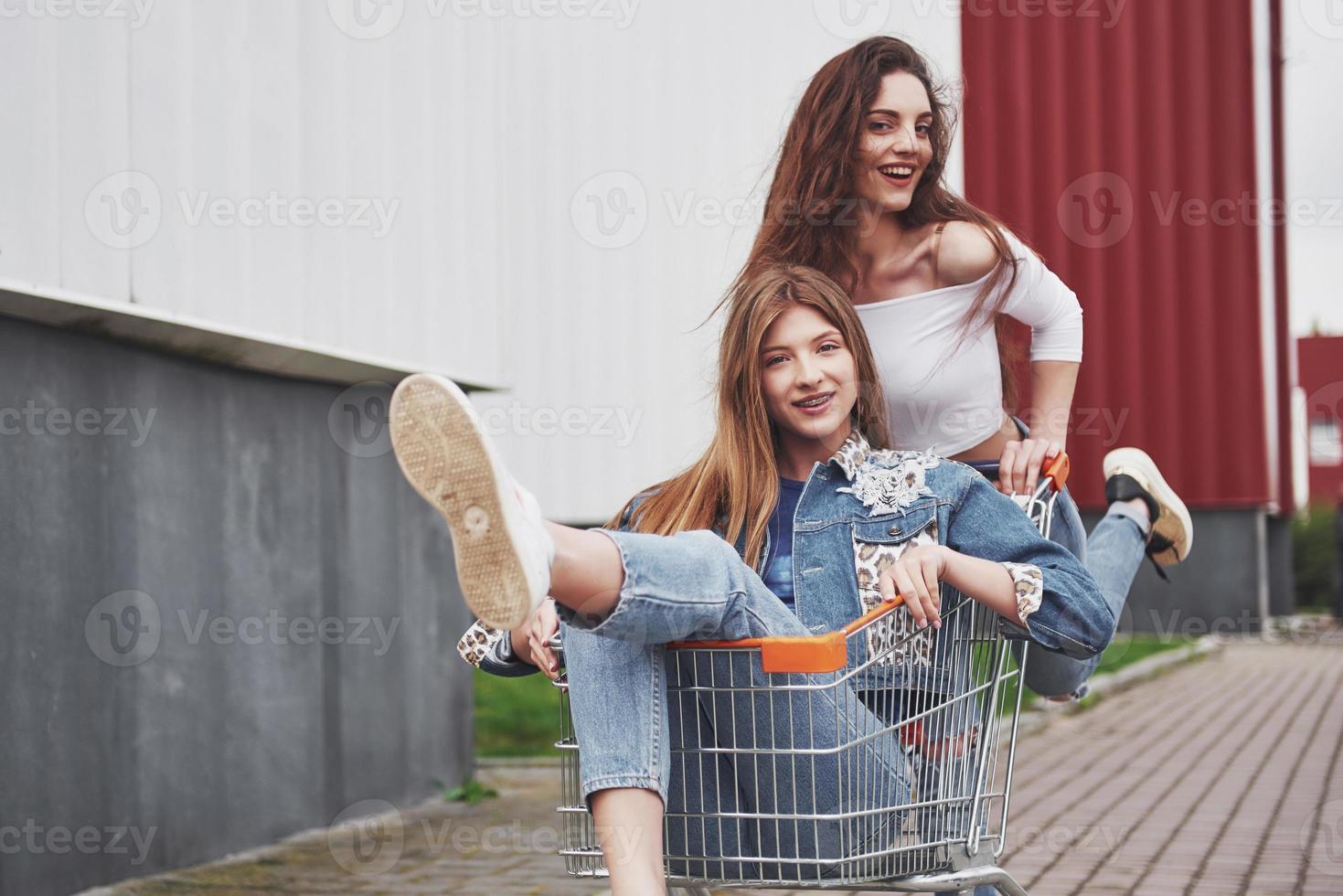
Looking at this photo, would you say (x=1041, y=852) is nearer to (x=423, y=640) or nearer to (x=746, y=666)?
(x=423, y=640)

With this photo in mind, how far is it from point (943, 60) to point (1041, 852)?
206 inches

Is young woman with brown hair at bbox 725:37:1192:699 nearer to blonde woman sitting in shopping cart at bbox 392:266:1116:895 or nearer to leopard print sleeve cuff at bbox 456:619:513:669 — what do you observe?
blonde woman sitting in shopping cart at bbox 392:266:1116:895

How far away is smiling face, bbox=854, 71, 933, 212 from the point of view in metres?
3.24

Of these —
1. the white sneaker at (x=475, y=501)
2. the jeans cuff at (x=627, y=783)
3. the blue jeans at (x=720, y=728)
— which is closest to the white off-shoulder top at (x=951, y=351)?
the blue jeans at (x=720, y=728)

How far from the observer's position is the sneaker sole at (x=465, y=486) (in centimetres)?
211

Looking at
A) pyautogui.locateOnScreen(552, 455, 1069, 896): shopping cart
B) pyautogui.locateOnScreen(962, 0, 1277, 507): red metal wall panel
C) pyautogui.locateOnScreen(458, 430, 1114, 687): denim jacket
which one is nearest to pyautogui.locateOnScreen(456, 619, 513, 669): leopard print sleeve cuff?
pyautogui.locateOnScreen(458, 430, 1114, 687): denim jacket

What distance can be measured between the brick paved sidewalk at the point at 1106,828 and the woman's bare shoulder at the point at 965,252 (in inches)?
83.7

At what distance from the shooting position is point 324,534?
5.52 m

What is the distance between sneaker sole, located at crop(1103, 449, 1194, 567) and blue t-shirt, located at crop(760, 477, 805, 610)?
119 centimetres

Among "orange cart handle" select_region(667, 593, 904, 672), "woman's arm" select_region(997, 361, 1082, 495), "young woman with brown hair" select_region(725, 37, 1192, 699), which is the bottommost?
"orange cart handle" select_region(667, 593, 904, 672)

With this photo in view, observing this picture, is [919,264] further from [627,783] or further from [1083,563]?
[627,783]

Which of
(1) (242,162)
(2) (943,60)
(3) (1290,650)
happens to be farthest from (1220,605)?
(1) (242,162)

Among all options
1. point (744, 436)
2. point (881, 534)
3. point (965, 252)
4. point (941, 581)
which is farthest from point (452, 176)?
point (941, 581)

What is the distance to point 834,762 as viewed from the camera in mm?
2424
